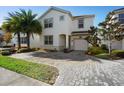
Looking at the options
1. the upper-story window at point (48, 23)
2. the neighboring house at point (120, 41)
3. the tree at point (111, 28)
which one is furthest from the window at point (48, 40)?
the neighboring house at point (120, 41)

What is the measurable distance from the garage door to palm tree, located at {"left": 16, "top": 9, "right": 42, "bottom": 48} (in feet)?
19.2

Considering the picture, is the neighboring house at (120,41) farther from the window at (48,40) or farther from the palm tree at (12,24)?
the palm tree at (12,24)

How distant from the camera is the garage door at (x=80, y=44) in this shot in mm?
21438

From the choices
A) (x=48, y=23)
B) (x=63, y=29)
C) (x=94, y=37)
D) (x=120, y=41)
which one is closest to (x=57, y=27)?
(x=63, y=29)

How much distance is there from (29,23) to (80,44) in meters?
8.13

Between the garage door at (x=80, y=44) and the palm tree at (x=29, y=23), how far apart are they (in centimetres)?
585

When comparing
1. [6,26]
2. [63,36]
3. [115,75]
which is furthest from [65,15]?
[115,75]

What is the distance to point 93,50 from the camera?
55.3 ft

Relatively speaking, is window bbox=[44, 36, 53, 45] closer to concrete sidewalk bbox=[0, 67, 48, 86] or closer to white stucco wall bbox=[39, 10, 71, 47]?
white stucco wall bbox=[39, 10, 71, 47]

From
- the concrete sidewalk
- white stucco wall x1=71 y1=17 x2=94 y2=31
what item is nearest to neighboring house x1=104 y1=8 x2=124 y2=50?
white stucco wall x1=71 y1=17 x2=94 y2=31

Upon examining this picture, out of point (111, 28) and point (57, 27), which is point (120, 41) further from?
point (57, 27)

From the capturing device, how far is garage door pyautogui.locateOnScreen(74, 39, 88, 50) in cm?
2144
